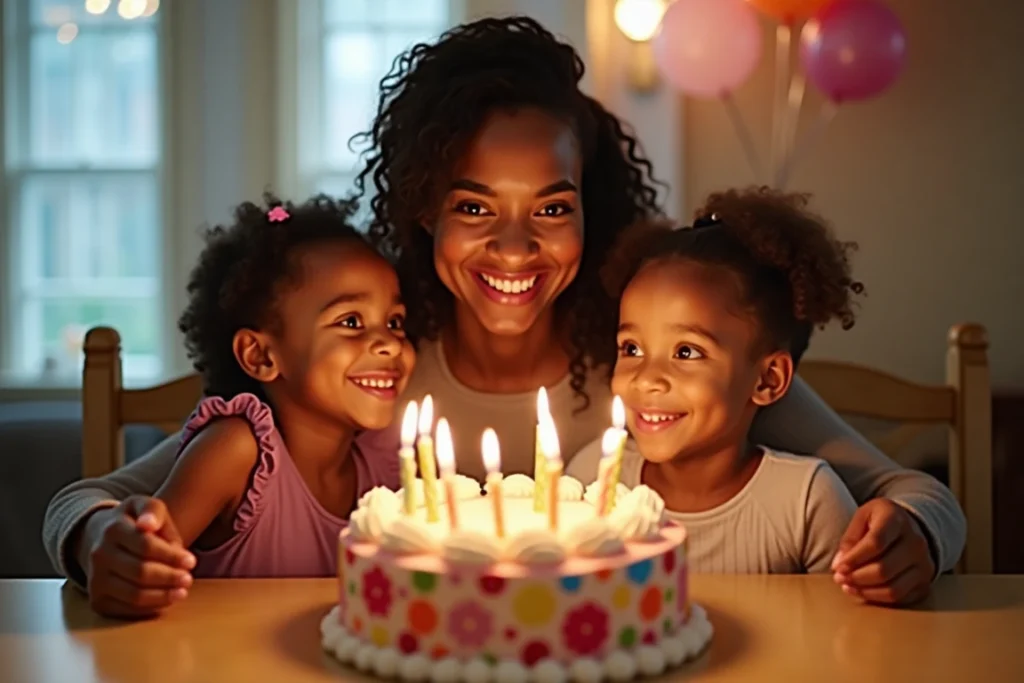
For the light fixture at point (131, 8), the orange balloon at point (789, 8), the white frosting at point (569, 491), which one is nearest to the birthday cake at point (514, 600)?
the white frosting at point (569, 491)

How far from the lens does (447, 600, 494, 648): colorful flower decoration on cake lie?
94cm

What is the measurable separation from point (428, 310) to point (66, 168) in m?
3.08

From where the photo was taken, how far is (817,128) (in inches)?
154

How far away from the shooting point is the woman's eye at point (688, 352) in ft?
4.49

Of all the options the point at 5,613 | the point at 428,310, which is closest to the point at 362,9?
the point at 428,310

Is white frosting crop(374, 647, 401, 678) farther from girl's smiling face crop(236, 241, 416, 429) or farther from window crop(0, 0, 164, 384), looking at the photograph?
window crop(0, 0, 164, 384)

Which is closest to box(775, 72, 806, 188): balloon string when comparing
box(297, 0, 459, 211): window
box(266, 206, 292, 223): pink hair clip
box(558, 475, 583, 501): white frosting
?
box(297, 0, 459, 211): window

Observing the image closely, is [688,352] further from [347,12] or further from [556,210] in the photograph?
[347,12]

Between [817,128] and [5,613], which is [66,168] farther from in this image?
[5,613]

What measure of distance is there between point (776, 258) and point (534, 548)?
0.57m

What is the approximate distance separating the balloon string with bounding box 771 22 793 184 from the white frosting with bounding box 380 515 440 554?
311 centimetres

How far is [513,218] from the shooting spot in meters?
1.52

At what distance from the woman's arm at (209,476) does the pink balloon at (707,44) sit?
2340 millimetres

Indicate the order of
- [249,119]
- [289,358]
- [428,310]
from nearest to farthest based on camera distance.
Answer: [289,358], [428,310], [249,119]
